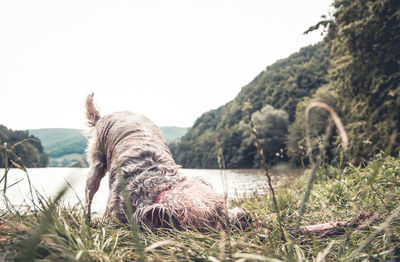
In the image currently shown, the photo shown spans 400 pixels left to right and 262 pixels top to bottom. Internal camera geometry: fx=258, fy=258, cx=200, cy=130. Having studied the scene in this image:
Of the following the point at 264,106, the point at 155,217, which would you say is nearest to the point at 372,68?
the point at 155,217

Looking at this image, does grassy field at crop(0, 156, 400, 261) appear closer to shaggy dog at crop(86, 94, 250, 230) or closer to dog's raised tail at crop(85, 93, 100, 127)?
shaggy dog at crop(86, 94, 250, 230)

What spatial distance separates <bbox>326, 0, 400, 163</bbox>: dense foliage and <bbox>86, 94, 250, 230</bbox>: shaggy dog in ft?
28.3

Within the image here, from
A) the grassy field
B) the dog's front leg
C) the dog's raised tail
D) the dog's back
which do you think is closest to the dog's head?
the grassy field

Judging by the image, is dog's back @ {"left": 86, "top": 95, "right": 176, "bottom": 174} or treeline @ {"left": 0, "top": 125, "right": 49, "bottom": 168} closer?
treeline @ {"left": 0, "top": 125, "right": 49, "bottom": 168}

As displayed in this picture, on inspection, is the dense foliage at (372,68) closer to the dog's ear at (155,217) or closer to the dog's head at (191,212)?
the dog's head at (191,212)

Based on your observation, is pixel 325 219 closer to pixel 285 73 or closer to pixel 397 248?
pixel 397 248

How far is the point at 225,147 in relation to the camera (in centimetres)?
6034

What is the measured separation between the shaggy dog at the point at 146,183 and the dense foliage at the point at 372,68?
28.3 ft

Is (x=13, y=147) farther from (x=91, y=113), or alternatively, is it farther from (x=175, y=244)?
(x=91, y=113)

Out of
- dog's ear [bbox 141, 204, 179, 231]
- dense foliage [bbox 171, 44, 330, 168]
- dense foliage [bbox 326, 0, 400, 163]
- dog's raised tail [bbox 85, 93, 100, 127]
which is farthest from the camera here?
dense foliage [bbox 171, 44, 330, 168]

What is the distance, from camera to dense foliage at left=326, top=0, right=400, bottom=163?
9812 mm

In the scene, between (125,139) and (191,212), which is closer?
(191,212)

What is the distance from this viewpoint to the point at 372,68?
36.2ft

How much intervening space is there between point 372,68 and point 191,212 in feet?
39.3
